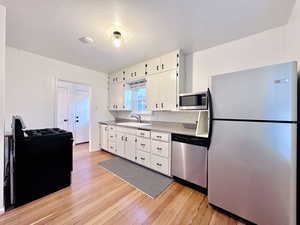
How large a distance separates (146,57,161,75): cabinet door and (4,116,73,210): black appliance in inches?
82.7

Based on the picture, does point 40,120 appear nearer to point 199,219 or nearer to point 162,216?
point 162,216

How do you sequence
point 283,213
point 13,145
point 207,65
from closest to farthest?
point 283,213
point 13,145
point 207,65

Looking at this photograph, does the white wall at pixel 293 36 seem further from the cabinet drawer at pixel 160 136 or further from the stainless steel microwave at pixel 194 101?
the cabinet drawer at pixel 160 136

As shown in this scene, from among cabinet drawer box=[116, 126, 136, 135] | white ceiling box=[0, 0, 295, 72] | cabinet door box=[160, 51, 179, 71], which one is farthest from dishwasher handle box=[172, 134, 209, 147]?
white ceiling box=[0, 0, 295, 72]

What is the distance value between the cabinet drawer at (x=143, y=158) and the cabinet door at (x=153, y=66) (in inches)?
71.8

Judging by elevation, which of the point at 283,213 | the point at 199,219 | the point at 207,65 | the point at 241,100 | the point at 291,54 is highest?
the point at 207,65

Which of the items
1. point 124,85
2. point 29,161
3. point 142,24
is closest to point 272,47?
point 142,24

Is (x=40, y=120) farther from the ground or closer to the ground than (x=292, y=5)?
closer to the ground

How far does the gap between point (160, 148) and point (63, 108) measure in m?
3.91

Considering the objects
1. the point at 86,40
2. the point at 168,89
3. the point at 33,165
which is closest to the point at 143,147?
the point at 168,89

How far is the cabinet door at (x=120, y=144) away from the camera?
3263 millimetres

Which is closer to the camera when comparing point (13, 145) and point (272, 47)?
point (13, 145)

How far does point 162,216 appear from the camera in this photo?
1571 mm

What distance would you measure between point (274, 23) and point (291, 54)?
1.67ft
